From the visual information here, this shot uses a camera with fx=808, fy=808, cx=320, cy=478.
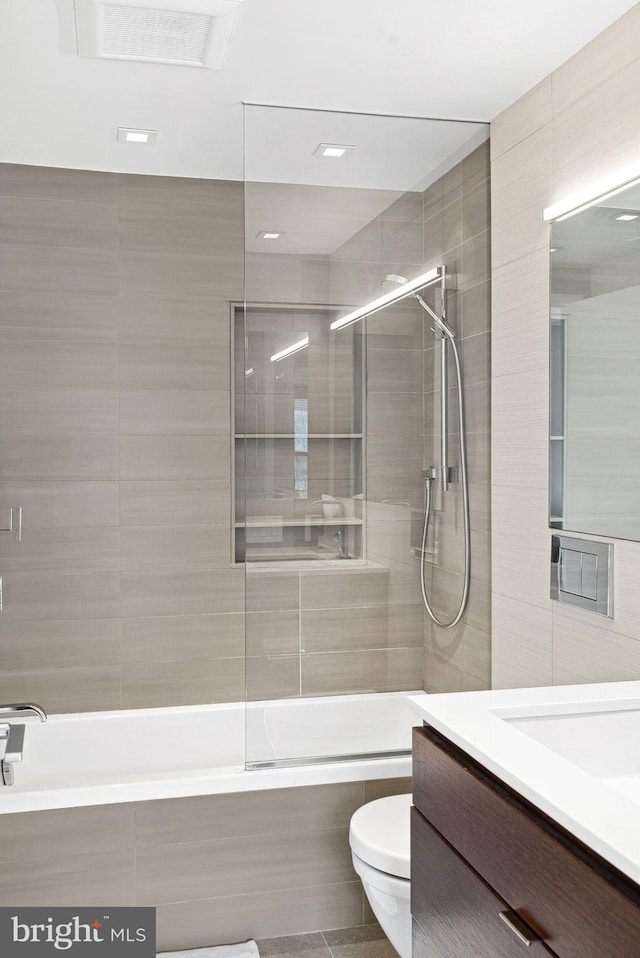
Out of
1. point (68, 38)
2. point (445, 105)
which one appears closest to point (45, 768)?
point (68, 38)

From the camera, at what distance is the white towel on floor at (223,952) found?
254 cm

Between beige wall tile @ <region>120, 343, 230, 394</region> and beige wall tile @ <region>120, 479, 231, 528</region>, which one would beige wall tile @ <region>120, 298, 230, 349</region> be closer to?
beige wall tile @ <region>120, 343, 230, 394</region>

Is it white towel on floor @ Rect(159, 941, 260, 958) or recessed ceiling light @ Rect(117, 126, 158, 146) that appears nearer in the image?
white towel on floor @ Rect(159, 941, 260, 958)

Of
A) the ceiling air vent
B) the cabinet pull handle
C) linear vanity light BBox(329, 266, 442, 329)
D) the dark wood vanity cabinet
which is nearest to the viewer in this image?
the dark wood vanity cabinet

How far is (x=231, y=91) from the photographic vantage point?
2484mm

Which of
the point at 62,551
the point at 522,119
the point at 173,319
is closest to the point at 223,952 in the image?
the point at 62,551

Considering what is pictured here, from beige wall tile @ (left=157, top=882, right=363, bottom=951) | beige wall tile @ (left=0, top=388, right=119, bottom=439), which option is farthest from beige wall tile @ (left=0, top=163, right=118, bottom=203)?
beige wall tile @ (left=157, top=882, right=363, bottom=951)

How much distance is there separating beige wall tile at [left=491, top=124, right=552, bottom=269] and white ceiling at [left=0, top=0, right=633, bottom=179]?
18cm

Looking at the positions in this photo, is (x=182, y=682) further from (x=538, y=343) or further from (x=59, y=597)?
(x=538, y=343)

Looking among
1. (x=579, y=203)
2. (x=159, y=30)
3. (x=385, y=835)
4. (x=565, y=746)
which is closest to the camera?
(x=565, y=746)

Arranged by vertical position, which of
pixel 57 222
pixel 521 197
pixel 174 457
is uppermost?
pixel 57 222

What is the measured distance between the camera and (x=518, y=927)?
4.12 ft

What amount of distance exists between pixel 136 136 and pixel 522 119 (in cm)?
132

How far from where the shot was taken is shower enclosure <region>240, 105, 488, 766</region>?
2580mm
